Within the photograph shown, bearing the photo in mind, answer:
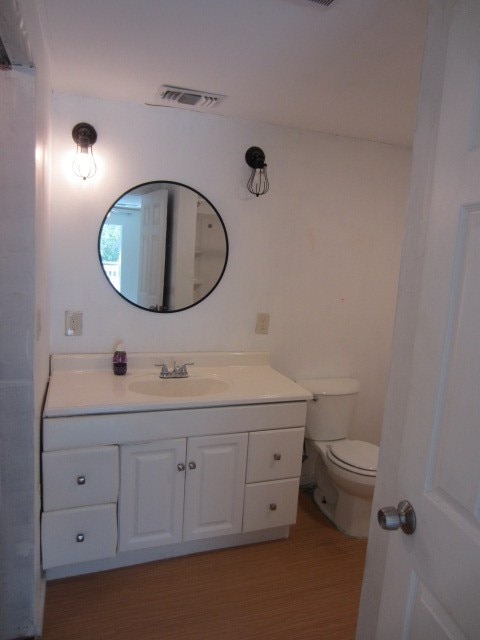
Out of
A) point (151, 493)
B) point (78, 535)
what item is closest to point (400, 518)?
point (151, 493)

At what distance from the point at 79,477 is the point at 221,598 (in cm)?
80

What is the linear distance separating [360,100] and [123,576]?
2.36 meters

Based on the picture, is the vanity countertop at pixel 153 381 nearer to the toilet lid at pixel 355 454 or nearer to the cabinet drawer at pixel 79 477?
the cabinet drawer at pixel 79 477

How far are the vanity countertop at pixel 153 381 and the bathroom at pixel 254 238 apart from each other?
68 mm

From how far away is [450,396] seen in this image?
79 centimetres

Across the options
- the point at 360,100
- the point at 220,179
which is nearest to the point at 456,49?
the point at 360,100

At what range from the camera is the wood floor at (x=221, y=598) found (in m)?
1.68

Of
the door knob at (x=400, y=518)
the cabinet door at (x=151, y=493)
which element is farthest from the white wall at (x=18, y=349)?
the door knob at (x=400, y=518)

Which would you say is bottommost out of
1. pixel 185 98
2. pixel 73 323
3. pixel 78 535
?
pixel 78 535

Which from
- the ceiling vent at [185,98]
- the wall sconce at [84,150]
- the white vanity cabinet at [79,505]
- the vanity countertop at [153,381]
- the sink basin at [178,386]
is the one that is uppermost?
the ceiling vent at [185,98]

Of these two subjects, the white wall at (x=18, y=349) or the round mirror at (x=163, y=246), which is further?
the round mirror at (x=163, y=246)

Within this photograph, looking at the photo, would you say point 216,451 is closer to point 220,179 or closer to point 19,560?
point 19,560

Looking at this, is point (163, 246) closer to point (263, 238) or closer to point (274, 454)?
point (263, 238)

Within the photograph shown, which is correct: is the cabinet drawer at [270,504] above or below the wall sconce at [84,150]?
below
